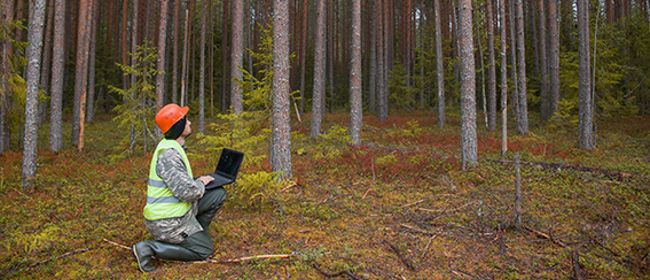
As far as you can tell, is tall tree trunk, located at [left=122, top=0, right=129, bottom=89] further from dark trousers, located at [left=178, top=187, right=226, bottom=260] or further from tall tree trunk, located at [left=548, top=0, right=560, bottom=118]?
tall tree trunk, located at [left=548, top=0, right=560, bottom=118]

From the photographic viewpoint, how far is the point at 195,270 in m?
4.09

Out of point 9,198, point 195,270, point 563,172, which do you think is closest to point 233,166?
point 195,270

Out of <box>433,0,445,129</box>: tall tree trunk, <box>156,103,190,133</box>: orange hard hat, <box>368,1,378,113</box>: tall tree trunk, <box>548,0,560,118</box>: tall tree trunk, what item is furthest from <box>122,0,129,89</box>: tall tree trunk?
<box>548,0,560,118</box>: tall tree trunk

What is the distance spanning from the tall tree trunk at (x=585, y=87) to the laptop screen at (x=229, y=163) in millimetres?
12985

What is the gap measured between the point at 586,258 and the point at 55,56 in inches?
635

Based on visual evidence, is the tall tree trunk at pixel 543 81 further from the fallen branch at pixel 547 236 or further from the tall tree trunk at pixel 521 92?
the fallen branch at pixel 547 236

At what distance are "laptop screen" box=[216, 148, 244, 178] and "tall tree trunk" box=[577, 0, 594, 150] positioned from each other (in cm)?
1298

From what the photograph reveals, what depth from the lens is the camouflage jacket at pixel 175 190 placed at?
3818 mm

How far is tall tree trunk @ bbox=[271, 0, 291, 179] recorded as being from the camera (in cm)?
747

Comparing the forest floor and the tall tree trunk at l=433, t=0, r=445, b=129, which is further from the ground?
the tall tree trunk at l=433, t=0, r=445, b=129

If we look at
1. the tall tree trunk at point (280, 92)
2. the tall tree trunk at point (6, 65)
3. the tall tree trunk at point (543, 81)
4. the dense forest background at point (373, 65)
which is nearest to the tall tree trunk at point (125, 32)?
the dense forest background at point (373, 65)

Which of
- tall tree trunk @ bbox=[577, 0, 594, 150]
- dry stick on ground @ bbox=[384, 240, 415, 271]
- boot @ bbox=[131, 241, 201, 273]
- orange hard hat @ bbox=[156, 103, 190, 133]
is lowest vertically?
dry stick on ground @ bbox=[384, 240, 415, 271]

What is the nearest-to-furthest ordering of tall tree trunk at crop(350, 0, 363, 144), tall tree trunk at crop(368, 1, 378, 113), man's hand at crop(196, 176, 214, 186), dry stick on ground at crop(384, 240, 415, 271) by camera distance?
man's hand at crop(196, 176, 214, 186) → dry stick on ground at crop(384, 240, 415, 271) → tall tree trunk at crop(350, 0, 363, 144) → tall tree trunk at crop(368, 1, 378, 113)

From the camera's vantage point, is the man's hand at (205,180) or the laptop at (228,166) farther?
the laptop at (228,166)
